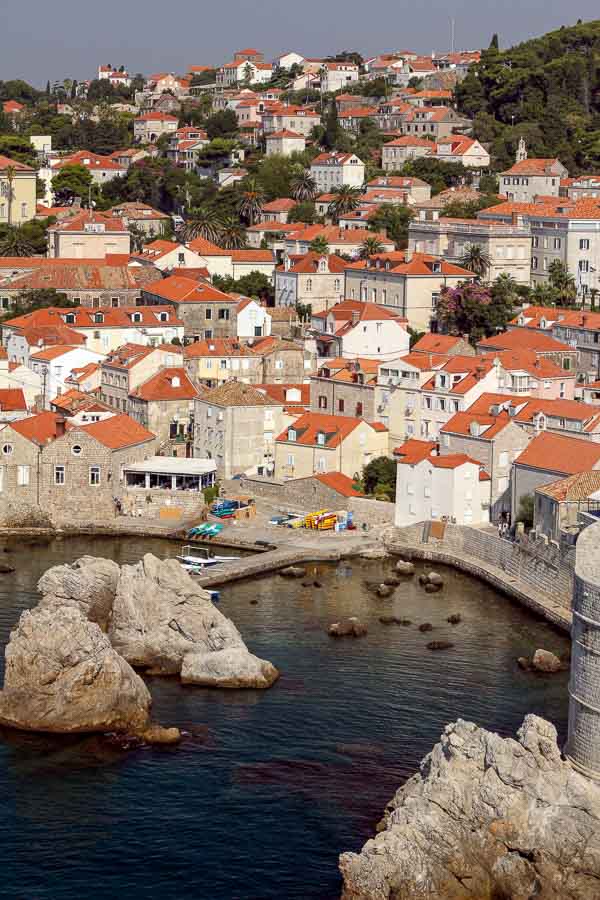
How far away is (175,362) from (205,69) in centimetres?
12367

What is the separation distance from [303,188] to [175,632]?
2995 inches

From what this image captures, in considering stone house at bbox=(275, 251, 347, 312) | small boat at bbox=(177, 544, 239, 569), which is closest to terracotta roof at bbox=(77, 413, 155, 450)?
small boat at bbox=(177, 544, 239, 569)

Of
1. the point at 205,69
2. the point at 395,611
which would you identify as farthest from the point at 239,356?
the point at 205,69

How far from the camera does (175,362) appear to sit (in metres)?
78.4

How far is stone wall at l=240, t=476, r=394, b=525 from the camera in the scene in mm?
65312

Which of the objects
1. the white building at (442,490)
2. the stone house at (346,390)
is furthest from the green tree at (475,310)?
the white building at (442,490)

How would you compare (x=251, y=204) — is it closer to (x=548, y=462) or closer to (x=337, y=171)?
(x=337, y=171)

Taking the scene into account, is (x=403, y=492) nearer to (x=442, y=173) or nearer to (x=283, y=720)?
(x=283, y=720)

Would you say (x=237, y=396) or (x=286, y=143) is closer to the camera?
(x=237, y=396)

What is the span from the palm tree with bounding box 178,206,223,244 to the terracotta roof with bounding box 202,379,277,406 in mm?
39496

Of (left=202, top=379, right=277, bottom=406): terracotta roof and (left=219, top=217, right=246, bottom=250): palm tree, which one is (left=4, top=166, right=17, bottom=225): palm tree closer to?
(left=219, top=217, right=246, bottom=250): palm tree

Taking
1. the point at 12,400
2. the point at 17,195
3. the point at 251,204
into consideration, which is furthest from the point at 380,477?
the point at 17,195

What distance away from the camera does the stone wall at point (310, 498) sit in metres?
65.3

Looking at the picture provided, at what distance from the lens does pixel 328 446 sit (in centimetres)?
6919
